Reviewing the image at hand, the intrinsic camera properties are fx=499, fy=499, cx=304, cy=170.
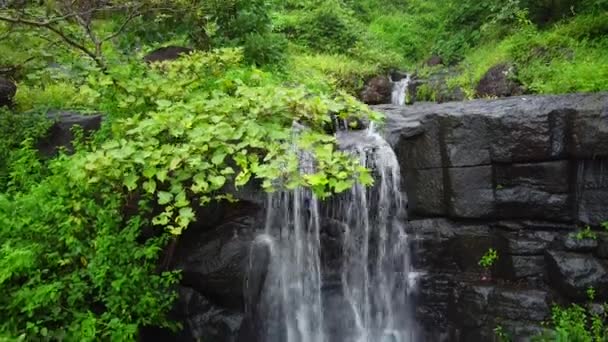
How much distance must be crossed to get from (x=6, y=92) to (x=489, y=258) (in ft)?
20.7

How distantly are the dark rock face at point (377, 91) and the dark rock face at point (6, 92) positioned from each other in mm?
6231

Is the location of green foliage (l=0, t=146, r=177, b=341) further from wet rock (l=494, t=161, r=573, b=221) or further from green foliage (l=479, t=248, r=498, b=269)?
wet rock (l=494, t=161, r=573, b=221)

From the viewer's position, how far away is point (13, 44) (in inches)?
271

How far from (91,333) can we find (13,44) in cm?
489

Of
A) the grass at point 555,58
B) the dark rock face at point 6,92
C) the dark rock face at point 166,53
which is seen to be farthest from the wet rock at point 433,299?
the dark rock face at point 6,92

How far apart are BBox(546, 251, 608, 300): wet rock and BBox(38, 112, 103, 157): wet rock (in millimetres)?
5365

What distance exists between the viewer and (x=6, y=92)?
636 cm

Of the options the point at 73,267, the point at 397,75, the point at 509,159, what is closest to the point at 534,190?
the point at 509,159

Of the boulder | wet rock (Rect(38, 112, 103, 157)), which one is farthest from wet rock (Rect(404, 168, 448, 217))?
wet rock (Rect(38, 112, 103, 157))

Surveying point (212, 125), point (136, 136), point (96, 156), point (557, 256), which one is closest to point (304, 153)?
point (212, 125)

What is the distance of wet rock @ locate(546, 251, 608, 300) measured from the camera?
209 inches

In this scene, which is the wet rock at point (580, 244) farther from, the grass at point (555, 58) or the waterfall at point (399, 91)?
the waterfall at point (399, 91)

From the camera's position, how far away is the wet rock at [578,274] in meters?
5.32

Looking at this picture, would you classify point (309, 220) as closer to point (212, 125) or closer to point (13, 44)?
point (212, 125)
